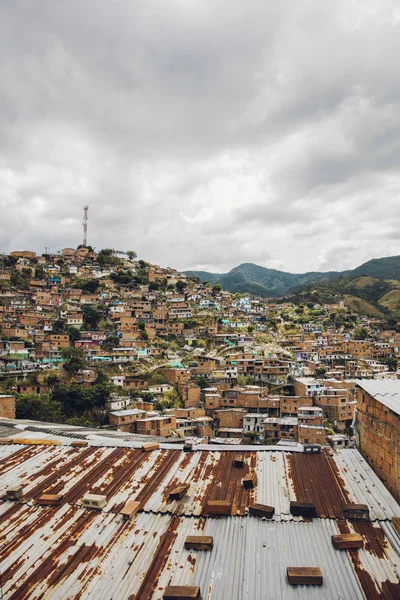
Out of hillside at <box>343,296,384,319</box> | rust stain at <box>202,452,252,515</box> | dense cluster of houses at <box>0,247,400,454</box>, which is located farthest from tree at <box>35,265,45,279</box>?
hillside at <box>343,296,384,319</box>

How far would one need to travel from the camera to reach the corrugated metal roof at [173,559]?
14.4 feet

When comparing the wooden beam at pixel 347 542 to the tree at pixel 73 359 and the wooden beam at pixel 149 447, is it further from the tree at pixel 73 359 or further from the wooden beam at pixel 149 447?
the tree at pixel 73 359

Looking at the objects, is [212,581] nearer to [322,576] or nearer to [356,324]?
[322,576]

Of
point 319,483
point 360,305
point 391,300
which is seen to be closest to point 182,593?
point 319,483

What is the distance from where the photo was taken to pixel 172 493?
6359 millimetres

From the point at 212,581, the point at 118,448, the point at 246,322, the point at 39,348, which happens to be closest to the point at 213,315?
the point at 246,322

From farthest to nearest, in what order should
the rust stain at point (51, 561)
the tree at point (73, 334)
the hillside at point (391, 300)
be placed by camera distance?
the hillside at point (391, 300) < the tree at point (73, 334) < the rust stain at point (51, 561)

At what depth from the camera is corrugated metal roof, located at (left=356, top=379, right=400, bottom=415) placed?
6953 mm

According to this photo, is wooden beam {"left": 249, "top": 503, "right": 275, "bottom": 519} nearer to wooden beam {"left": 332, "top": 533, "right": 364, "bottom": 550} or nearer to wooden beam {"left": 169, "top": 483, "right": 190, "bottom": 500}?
wooden beam {"left": 332, "top": 533, "right": 364, "bottom": 550}

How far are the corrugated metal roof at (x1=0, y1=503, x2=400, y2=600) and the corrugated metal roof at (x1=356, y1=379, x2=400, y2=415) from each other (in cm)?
231

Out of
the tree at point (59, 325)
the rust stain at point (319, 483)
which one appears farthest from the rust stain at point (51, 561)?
the tree at point (59, 325)

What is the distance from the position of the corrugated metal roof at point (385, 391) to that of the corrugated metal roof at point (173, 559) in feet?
7.57

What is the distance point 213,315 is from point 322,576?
5580 cm

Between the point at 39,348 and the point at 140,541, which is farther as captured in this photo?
the point at 39,348
